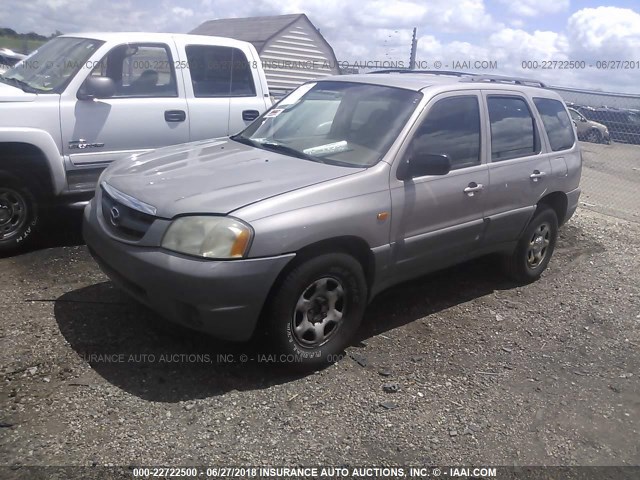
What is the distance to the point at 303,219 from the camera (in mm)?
3385

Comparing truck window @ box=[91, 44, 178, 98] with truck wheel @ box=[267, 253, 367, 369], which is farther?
truck window @ box=[91, 44, 178, 98]

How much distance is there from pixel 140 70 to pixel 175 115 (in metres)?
0.54

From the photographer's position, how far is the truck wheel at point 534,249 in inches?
210

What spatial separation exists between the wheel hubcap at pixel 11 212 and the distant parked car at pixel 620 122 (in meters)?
13.8

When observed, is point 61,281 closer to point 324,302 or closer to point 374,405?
point 324,302

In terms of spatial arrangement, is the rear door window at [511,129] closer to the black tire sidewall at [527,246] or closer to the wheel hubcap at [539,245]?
the black tire sidewall at [527,246]

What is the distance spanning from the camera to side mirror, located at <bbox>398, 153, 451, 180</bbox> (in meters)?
3.91

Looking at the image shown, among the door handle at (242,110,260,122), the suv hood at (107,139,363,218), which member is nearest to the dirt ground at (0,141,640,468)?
the suv hood at (107,139,363,218)

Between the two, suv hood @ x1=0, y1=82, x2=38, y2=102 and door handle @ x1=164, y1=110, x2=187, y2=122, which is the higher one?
suv hood @ x1=0, y1=82, x2=38, y2=102

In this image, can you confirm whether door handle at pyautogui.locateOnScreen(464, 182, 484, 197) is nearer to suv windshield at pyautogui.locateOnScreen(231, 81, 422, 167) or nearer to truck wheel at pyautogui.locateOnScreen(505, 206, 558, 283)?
suv windshield at pyautogui.locateOnScreen(231, 81, 422, 167)

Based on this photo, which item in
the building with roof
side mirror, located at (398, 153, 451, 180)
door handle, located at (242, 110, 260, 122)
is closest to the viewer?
side mirror, located at (398, 153, 451, 180)

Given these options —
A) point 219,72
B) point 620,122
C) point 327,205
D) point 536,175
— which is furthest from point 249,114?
point 620,122

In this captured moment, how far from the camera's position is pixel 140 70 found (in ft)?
19.2

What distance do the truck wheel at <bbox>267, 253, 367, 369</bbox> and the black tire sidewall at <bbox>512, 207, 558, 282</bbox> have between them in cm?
208
